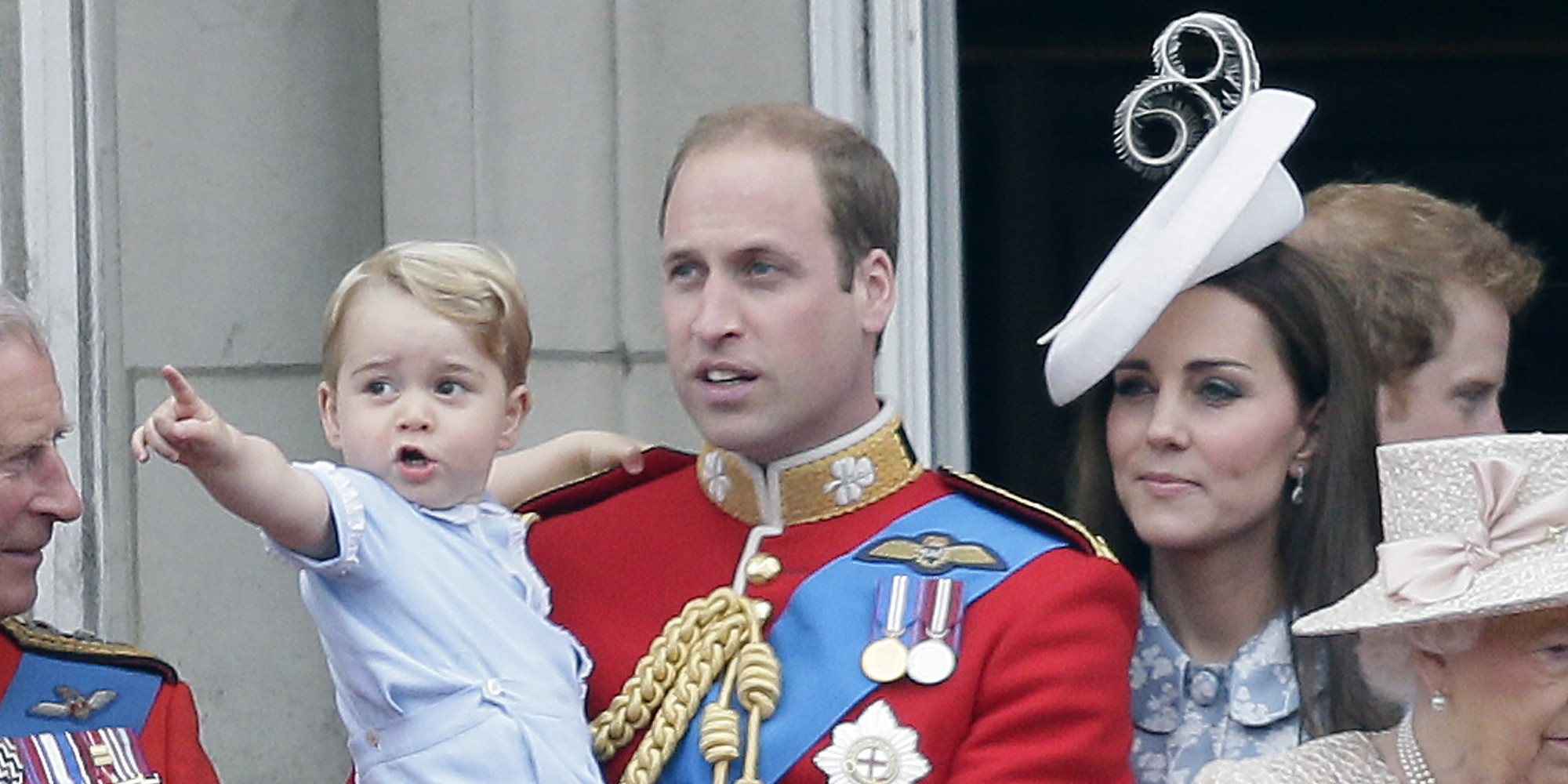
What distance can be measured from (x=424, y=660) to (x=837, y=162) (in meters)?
0.71

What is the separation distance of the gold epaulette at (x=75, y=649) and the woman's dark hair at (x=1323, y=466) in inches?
50.3

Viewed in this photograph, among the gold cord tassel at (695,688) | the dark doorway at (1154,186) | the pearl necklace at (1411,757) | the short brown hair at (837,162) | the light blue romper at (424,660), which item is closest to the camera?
the pearl necklace at (1411,757)

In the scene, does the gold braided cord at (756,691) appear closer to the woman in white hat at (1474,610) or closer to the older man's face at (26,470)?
the woman in white hat at (1474,610)

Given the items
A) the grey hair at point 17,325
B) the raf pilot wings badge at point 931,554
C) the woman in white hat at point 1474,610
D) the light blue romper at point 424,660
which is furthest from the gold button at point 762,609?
the grey hair at point 17,325

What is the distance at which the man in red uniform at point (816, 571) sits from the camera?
10.5 feet

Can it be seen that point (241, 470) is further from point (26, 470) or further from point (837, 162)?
point (837, 162)

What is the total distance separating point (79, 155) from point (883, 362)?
1284mm

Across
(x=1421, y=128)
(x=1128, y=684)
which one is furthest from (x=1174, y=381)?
(x=1421, y=128)

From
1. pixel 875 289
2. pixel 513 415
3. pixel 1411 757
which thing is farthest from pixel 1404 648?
pixel 513 415

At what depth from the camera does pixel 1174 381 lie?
342 centimetres

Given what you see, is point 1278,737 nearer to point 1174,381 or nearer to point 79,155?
point 1174,381

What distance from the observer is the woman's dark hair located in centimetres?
338

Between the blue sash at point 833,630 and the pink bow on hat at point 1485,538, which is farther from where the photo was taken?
the blue sash at point 833,630

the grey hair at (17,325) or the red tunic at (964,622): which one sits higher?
the grey hair at (17,325)
